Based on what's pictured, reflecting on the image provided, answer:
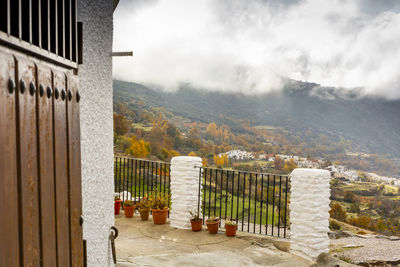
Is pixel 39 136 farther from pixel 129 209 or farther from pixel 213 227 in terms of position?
Result: pixel 129 209

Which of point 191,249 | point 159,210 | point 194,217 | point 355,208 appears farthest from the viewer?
point 355,208

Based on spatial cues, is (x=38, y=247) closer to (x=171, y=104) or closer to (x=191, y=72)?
(x=171, y=104)

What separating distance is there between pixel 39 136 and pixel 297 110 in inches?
1172

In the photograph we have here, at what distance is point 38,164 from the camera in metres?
1.15

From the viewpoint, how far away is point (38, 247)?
1.15 metres

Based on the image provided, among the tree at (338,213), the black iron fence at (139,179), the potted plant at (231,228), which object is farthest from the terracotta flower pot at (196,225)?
the tree at (338,213)

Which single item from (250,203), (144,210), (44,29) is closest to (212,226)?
(144,210)

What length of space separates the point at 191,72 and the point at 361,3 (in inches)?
862

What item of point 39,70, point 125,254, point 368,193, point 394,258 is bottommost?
point 368,193

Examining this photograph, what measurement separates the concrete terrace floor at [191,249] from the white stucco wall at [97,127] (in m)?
1.67

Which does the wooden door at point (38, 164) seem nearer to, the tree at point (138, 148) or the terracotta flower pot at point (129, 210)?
the terracotta flower pot at point (129, 210)

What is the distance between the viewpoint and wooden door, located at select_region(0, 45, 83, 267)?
0.99 m

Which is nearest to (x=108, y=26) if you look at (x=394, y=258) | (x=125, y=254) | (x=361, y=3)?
(x=125, y=254)

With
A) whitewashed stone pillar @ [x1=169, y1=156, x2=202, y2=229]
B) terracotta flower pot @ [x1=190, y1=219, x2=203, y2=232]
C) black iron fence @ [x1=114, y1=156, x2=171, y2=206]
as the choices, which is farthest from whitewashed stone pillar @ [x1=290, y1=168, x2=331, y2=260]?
black iron fence @ [x1=114, y1=156, x2=171, y2=206]
